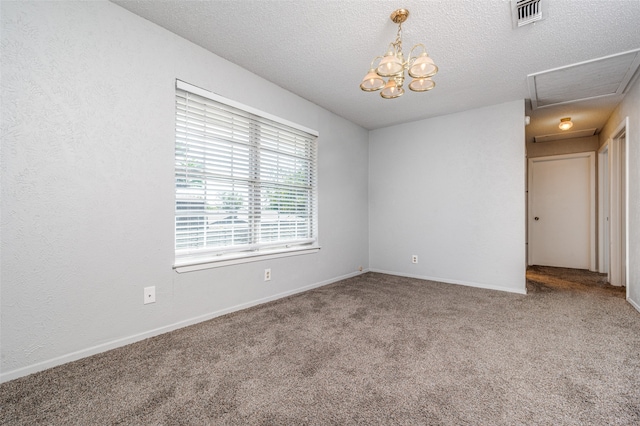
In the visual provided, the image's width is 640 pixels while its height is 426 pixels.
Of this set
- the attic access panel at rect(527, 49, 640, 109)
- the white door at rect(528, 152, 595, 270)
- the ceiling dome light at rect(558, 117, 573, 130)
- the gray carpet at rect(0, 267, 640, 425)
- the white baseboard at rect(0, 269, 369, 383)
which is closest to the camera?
the gray carpet at rect(0, 267, 640, 425)

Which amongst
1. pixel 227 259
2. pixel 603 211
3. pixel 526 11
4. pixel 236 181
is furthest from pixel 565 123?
pixel 227 259

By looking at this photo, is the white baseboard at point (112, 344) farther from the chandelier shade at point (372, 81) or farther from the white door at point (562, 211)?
the white door at point (562, 211)

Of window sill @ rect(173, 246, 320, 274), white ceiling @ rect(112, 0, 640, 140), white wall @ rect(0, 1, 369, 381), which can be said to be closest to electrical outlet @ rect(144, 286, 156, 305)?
white wall @ rect(0, 1, 369, 381)

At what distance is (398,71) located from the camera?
1828mm

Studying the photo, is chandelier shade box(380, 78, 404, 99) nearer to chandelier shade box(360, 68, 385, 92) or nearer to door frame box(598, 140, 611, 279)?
chandelier shade box(360, 68, 385, 92)

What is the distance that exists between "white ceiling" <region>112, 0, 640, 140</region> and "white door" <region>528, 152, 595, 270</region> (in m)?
2.87

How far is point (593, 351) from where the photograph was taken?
197cm

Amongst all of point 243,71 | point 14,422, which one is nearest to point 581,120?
point 243,71

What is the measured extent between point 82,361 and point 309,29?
9.40 ft

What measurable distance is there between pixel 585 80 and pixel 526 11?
1685 mm

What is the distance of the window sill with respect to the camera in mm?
2361

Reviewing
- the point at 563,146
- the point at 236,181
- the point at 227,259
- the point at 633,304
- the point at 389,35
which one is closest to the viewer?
the point at 389,35

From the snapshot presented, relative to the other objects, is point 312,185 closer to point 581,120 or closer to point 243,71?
point 243,71

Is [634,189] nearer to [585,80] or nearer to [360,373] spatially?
[585,80]
